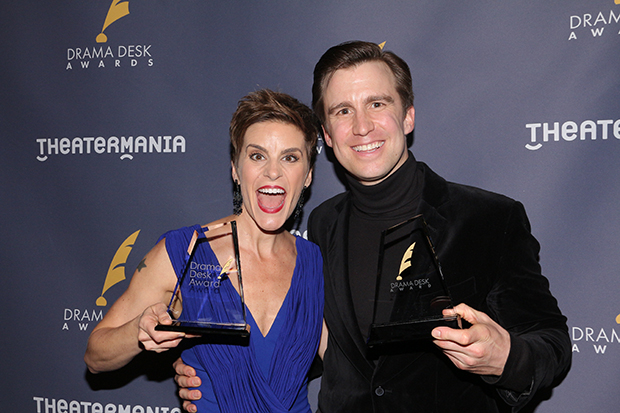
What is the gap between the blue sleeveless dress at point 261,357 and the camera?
1.50 meters

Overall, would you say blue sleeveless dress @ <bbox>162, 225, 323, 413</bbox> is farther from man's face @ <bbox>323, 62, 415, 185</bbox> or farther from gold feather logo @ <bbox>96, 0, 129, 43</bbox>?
gold feather logo @ <bbox>96, 0, 129, 43</bbox>

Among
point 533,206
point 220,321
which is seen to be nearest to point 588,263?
point 533,206

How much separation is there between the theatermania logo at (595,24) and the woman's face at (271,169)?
4.18 ft

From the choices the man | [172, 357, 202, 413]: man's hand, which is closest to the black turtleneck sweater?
the man

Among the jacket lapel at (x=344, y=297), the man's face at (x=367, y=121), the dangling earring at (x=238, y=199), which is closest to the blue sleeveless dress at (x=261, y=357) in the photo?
the jacket lapel at (x=344, y=297)

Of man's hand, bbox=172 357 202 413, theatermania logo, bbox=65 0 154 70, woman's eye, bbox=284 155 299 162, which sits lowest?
man's hand, bbox=172 357 202 413

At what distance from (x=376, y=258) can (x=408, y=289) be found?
26 cm

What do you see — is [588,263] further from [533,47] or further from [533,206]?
[533,47]

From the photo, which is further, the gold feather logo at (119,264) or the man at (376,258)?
the gold feather logo at (119,264)

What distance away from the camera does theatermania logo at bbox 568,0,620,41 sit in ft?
6.07

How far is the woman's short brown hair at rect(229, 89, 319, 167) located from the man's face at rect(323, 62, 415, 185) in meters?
0.10

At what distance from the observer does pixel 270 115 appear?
1.63 meters

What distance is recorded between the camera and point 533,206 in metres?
1.95

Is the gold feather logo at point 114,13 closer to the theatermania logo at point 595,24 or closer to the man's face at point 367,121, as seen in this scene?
the man's face at point 367,121
